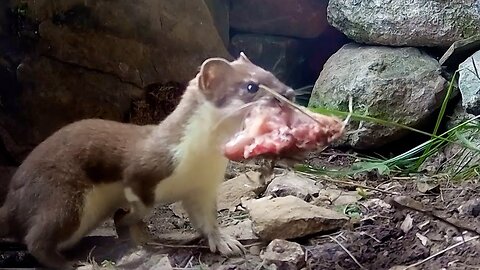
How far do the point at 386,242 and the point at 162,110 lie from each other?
1.21 m

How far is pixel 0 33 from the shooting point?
8.77 feet

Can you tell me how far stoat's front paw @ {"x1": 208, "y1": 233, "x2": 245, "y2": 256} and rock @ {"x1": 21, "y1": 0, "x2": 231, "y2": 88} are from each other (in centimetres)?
90

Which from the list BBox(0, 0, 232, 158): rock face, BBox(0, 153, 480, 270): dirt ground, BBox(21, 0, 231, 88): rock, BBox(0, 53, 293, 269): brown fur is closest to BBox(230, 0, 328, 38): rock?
BBox(21, 0, 231, 88): rock

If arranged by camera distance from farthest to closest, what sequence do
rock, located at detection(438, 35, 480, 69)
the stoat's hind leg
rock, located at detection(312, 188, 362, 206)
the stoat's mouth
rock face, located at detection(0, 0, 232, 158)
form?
1. rock, located at detection(438, 35, 480, 69)
2. rock face, located at detection(0, 0, 232, 158)
3. rock, located at detection(312, 188, 362, 206)
4. the stoat's hind leg
5. the stoat's mouth

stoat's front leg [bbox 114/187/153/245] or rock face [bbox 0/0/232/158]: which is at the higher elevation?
rock face [bbox 0/0/232/158]

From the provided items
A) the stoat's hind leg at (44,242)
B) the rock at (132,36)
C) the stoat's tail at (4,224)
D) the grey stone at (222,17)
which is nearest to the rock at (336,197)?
the rock at (132,36)

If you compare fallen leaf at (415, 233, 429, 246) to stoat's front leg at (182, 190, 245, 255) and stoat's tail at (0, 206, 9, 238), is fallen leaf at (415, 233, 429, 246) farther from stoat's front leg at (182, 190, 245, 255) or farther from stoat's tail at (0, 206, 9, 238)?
stoat's tail at (0, 206, 9, 238)

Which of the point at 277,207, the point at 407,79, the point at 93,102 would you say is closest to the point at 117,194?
the point at 277,207

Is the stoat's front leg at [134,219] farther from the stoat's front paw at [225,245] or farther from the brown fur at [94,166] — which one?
the stoat's front paw at [225,245]

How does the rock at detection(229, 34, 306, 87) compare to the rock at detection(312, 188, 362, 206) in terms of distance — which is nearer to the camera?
the rock at detection(312, 188, 362, 206)

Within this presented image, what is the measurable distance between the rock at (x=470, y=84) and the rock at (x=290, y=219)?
0.92 metres

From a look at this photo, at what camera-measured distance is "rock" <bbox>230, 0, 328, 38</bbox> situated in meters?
3.83

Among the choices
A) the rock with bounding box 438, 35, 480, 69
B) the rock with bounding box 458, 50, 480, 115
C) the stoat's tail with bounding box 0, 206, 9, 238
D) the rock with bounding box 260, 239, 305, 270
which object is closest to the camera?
the rock with bounding box 260, 239, 305, 270

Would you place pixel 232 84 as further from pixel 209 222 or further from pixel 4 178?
pixel 4 178
